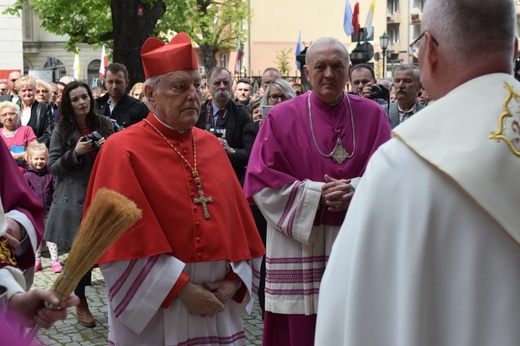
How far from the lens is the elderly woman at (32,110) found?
37.0ft

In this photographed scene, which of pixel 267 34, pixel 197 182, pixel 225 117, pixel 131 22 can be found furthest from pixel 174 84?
pixel 267 34

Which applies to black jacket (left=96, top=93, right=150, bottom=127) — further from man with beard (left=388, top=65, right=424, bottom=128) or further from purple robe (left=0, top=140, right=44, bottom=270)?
purple robe (left=0, top=140, right=44, bottom=270)

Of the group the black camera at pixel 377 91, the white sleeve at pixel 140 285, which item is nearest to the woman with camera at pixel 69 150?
the black camera at pixel 377 91

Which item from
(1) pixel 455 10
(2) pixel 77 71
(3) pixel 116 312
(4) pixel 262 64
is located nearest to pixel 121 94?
(3) pixel 116 312

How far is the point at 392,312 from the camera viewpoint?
7.22 ft

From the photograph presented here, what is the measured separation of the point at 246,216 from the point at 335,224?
33.4 inches

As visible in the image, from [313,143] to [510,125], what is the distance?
9.68 ft

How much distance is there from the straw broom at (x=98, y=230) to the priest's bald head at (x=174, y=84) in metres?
1.12

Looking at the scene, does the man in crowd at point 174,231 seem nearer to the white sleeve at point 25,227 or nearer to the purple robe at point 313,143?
the white sleeve at point 25,227

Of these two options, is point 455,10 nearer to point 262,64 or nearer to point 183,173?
point 183,173

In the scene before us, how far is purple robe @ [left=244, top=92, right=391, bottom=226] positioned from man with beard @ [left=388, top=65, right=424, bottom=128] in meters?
2.21

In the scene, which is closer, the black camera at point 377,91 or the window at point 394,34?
the black camera at point 377,91

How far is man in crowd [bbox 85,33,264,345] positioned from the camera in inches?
156

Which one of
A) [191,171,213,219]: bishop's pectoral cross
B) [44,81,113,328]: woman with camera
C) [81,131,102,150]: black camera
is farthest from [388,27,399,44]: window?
[191,171,213,219]: bishop's pectoral cross
